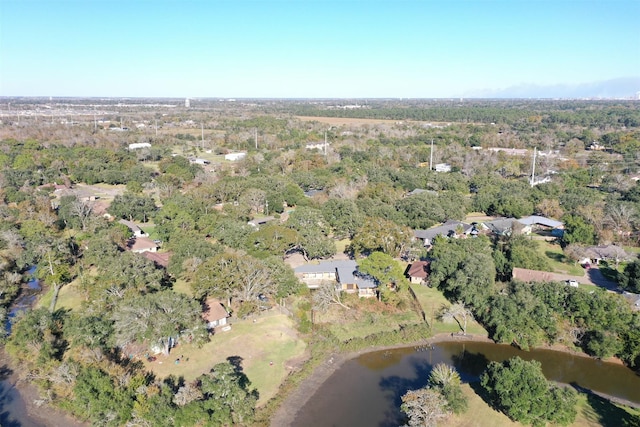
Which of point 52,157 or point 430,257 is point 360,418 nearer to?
point 430,257

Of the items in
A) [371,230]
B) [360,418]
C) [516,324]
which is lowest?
[360,418]

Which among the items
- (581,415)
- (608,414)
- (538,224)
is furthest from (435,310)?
(538,224)

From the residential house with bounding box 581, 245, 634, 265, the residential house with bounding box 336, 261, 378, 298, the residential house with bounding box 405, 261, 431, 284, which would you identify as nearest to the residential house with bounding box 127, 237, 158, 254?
the residential house with bounding box 336, 261, 378, 298

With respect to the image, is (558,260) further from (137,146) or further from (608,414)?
(137,146)

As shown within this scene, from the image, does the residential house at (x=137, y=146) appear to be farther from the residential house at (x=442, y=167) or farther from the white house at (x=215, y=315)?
the white house at (x=215, y=315)

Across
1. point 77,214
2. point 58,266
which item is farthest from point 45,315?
point 77,214

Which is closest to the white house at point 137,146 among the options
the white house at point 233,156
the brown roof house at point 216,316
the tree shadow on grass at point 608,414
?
the white house at point 233,156
